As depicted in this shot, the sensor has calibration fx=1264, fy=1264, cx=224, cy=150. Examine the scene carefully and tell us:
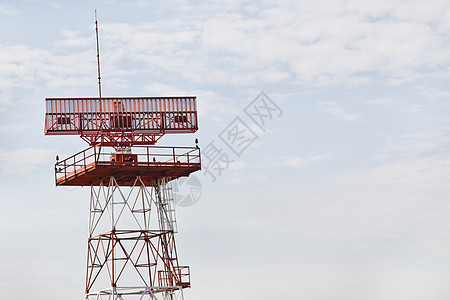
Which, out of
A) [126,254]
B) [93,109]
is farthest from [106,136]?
[126,254]

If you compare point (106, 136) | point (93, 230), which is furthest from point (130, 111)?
point (93, 230)

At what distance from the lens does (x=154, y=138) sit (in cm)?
10331

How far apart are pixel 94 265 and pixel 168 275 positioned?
615 centimetres

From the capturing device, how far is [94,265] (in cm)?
10138

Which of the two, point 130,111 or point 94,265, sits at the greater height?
point 130,111

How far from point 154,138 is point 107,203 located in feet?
22.0

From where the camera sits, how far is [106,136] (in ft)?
334

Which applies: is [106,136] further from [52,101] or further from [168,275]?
[168,275]

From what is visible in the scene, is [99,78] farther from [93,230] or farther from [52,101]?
[93,230]

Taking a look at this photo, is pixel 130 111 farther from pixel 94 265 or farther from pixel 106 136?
pixel 94 265

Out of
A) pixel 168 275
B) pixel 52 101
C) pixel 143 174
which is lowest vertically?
pixel 168 275

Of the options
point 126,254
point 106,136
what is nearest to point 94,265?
point 126,254

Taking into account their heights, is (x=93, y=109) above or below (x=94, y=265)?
above

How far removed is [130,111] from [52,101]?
6310mm
